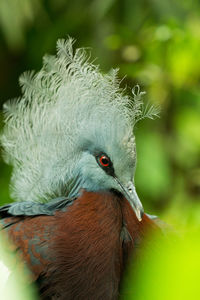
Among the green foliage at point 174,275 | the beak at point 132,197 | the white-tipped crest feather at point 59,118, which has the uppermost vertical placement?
the white-tipped crest feather at point 59,118

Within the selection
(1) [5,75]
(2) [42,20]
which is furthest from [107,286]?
(1) [5,75]

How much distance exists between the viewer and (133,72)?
229cm

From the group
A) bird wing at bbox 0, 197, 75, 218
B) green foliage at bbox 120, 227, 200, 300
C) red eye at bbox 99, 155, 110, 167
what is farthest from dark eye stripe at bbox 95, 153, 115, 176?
green foliage at bbox 120, 227, 200, 300

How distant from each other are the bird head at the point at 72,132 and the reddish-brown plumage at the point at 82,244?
10 cm

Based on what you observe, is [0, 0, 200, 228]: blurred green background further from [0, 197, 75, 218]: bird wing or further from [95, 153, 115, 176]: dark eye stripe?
[0, 197, 75, 218]: bird wing

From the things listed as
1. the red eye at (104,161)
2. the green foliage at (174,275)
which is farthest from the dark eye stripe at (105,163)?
the green foliage at (174,275)

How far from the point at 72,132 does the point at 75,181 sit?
0.18 metres

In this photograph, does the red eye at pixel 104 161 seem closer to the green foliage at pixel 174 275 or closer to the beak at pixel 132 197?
the beak at pixel 132 197

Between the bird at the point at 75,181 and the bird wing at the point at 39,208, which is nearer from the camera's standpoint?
the bird at the point at 75,181

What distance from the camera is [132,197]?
1319 millimetres

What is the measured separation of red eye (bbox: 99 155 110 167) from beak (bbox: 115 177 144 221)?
65 millimetres

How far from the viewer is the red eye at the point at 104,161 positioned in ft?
4.56

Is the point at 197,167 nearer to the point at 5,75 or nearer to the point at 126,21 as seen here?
the point at 126,21

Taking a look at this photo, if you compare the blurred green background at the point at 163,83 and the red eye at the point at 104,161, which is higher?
the blurred green background at the point at 163,83
